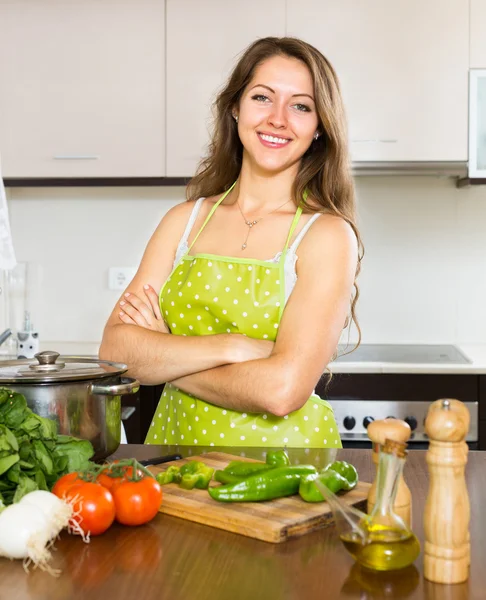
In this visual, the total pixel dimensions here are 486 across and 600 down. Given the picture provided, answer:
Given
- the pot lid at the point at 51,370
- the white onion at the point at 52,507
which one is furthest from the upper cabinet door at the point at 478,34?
the white onion at the point at 52,507

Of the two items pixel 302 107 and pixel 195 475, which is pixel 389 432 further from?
pixel 302 107

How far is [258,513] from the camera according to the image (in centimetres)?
111

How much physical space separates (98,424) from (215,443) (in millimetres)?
492

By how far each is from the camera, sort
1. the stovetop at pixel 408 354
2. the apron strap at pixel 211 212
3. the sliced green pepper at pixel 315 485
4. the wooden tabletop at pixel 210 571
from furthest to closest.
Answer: the stovetop at pixel 408 354 → the apron strap at pixel 211 212 → the sliced green pepper at pixel 315 485 → the wooden tabletop at pixel 210 571

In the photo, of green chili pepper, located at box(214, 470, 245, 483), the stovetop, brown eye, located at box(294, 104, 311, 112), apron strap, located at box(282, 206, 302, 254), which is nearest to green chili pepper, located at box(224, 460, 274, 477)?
green chili pepper, located at box(214, 470, 245, 483)

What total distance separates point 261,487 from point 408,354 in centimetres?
205

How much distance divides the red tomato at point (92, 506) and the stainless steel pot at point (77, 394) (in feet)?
0.62

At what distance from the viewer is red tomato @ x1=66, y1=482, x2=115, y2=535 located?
1038 millimetres

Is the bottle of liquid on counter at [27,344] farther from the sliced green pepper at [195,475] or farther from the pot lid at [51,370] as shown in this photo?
the sliced green pepper at [195,475]

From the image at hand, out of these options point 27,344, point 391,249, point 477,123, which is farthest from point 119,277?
point 477,123

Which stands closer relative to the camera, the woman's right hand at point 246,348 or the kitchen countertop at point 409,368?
the woman's right hand at point 246,348

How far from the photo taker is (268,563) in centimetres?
98

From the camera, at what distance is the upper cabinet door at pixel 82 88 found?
315 cm

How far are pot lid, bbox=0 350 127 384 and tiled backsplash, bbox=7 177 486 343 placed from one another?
215cm
